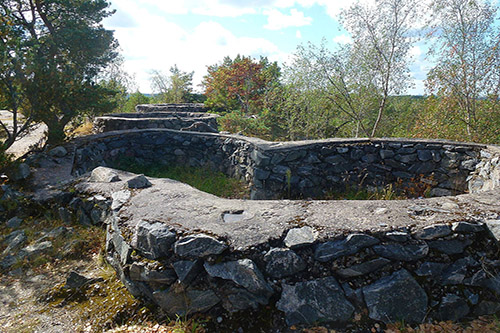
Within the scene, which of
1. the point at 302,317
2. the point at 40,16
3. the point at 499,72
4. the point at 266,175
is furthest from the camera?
the point at 40,16

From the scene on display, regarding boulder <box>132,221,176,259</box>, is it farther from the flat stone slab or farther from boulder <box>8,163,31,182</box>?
boulder <box>8,163,31,182</box>

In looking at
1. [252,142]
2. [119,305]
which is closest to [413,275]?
[119,305]

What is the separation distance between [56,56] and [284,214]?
9.22 meters

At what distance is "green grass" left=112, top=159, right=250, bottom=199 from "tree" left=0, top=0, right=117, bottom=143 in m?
1.91

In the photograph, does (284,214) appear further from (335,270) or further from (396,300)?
(396,300)

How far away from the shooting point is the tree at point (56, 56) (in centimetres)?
659

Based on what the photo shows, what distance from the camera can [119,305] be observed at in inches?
115

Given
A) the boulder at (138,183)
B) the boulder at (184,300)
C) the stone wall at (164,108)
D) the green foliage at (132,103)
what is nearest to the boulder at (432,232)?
the boulder at (184,300)

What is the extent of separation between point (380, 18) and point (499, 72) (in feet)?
12.3

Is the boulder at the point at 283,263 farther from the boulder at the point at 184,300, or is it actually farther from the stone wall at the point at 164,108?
the stone wall at the point at 164,108

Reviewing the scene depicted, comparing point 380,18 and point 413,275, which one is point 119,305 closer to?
point 413,275

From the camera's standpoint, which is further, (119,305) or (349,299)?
(119,305)

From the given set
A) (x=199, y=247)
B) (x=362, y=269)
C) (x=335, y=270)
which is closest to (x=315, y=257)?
(x=335, y=270)

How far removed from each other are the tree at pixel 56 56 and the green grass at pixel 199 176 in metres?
1.91
